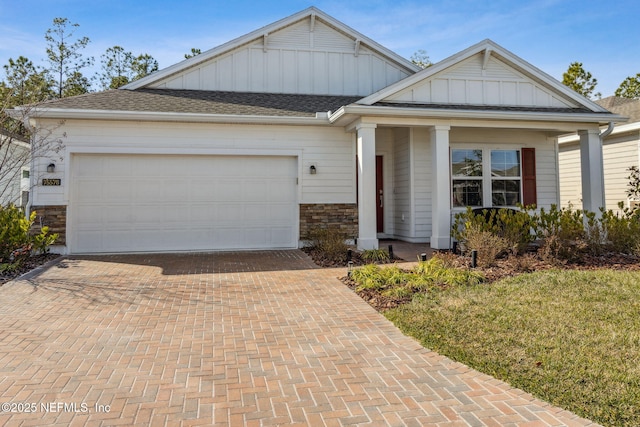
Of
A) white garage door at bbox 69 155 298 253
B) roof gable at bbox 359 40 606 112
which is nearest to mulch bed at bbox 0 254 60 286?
white garage door at bbox 69 155 298 253

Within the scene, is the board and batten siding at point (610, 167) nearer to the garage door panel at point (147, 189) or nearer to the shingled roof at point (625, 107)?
the shingled roof at point (625, 107)

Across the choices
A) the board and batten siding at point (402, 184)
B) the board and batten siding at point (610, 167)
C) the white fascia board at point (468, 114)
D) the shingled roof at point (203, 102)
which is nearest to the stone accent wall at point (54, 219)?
the shingled roof at point (203, 102)

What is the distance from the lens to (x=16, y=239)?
25.8 feet

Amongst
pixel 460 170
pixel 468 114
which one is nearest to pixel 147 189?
pixel 468 114

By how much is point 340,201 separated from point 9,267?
23.3 ft

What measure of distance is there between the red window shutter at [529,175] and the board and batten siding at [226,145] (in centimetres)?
516

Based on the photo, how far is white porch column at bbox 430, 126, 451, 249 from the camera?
31.9ft

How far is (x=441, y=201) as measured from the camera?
9.73 metres

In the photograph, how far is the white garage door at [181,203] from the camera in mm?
9539

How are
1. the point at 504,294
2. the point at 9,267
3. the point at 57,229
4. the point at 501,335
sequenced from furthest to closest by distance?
the point at 57,229
the point at 9,267
the point at 504,294
the point at 501,335

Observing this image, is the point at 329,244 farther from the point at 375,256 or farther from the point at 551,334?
the point at 551,334

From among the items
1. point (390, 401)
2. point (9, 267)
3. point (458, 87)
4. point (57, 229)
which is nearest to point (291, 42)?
point (458, 87)

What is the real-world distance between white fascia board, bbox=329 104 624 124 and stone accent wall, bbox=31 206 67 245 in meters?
6.66

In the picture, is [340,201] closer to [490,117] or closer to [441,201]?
[441,201]
